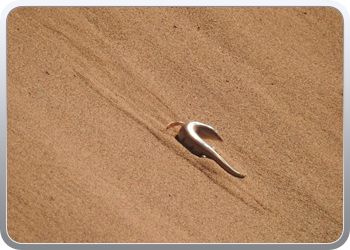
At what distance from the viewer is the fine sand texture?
459 cm

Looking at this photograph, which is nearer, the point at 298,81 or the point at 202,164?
the point at 202,164

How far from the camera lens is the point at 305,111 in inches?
248

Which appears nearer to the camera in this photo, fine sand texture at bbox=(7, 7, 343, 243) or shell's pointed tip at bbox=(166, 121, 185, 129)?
fine sand texture at bbox=(7, 7, 343, 243)

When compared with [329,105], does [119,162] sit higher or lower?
lower

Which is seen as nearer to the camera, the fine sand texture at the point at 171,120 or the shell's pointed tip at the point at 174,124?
the fine sand texture at the point at 171,120

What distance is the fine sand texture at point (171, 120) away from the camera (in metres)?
4.59

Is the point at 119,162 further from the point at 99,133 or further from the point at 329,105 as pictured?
the point at 329,105

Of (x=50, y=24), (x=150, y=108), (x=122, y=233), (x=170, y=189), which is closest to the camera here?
(x=122, y=233)

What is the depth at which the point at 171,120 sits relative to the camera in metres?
5.59

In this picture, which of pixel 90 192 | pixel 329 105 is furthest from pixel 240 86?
pixel 90 192

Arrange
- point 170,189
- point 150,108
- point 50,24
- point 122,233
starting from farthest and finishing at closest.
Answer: point 50,24 → point 150,108 → point 170,189 → point 122,233

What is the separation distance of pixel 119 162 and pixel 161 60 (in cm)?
190

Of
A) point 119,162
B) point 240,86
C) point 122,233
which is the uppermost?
point 240,86

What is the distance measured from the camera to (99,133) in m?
5.16
